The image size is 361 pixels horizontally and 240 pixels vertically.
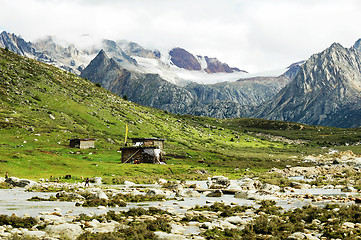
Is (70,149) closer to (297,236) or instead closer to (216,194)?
(216,194)

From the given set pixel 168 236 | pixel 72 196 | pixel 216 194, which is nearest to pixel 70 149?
pixel 72 196

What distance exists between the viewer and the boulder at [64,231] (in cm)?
2036

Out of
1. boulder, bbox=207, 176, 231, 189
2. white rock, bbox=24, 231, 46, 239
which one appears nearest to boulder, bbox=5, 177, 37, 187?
boulder, bbox=207, 176, 231, 189

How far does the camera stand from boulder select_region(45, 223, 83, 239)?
20359 millimetres

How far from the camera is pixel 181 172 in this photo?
294 ft

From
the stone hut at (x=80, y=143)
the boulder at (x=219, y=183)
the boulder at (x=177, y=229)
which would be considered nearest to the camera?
the boulder at (x=177, y=229)

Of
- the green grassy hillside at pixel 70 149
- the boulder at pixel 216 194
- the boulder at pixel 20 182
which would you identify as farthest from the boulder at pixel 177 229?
the green grassy hillside at pixel 70 149

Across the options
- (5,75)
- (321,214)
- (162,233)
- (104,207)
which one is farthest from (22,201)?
(5,75)

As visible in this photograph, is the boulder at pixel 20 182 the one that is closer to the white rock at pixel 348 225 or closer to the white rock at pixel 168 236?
the white rock at pixel 168 236

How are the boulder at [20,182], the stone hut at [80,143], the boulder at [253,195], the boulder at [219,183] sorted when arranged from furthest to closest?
1. the stone hut at [80,143]
2. the boulder at [219,183]
3. the boulder at [20,182]
4. the boulder at [253,195]

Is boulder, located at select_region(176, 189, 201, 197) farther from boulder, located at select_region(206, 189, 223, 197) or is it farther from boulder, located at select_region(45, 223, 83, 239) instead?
boulder, located at select_region(45, 223, 83, 239)

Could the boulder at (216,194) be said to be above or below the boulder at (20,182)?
below

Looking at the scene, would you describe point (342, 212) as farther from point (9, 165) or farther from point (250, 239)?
point (9, 165)

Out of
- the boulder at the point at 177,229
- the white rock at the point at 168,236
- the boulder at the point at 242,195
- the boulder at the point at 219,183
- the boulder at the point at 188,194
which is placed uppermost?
the white rock at the point at 168,236
